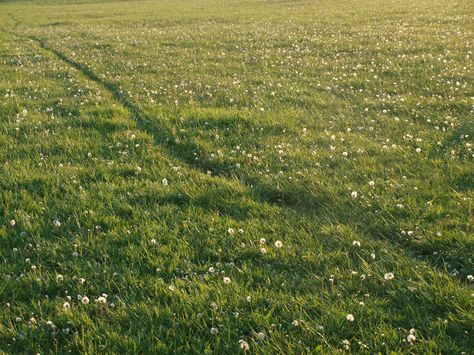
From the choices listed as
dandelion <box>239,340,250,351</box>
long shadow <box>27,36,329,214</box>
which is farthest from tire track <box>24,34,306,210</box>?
dandelion <box>239,340,250,351</box>

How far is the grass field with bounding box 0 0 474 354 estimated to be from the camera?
4.60m

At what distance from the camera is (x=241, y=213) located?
6.64 metres

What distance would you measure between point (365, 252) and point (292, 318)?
54.3 inches

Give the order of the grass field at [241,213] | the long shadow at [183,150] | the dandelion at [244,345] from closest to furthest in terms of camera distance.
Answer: the dandelion at [244,345]
the grass field at [241,213]
the long shadow at [183,150]

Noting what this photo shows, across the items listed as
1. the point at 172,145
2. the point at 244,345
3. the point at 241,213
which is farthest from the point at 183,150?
the point at 244,345

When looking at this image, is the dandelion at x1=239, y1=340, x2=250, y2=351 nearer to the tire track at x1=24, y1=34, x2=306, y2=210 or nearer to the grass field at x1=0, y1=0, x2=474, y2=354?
the grass field at x1=0, y1=0, x2=474, y2=354

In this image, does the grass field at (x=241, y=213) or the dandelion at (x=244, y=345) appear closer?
the dandelion at (x=244, y=345)

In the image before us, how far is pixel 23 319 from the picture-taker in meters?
4.81

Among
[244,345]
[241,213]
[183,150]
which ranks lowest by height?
[244,345]

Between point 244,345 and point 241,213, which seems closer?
point 244,345

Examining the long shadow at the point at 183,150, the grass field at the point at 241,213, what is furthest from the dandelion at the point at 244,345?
the long shadow at the point at 183,150

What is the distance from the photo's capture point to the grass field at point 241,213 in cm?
460

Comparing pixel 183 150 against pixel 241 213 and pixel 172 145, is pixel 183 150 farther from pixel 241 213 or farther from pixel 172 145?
pixel 241 213

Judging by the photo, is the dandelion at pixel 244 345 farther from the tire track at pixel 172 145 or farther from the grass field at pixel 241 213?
the tire track at pixel 172 145
